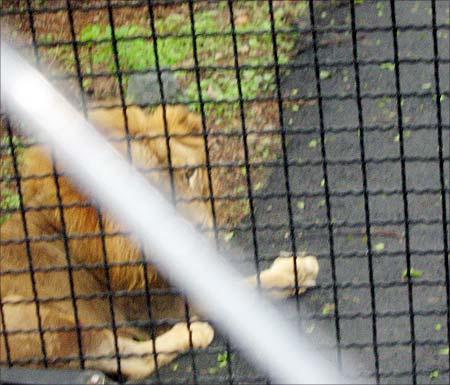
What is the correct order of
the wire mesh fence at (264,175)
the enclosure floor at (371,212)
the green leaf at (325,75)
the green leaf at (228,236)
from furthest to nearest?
the green leaf at (325,75)
the green leaf at (228,236)
the enclosure floor at (371,212)
the wire mesh fence at (264,175)

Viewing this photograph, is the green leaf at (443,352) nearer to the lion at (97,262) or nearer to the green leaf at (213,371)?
the lion at (97,262)

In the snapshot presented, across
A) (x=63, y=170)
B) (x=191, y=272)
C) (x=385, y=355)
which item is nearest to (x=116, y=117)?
(x=63, y=170)

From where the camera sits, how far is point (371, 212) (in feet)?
11.9

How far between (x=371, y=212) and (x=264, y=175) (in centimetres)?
55

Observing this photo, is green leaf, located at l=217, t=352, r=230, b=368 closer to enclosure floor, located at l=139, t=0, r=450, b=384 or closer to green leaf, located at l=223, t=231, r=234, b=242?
enclosure floor, located at l=139, t=0, r=450, b=384

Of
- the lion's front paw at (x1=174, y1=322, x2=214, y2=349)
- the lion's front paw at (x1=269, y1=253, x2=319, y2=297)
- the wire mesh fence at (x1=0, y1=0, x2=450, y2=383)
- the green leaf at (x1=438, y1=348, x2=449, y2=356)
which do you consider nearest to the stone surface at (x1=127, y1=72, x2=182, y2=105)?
the wire mesh fence at (x1=0, y1=0, x2=450, y2=383)

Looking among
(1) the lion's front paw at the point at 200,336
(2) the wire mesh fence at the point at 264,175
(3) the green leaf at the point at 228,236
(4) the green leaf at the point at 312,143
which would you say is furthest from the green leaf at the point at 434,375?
(4) the green leaf at the point at 312,143

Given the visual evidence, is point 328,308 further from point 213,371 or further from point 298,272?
point 213,371

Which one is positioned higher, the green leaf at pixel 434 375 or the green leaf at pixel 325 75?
the green leaf at pixel 325 75

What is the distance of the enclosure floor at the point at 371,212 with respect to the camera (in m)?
3.05

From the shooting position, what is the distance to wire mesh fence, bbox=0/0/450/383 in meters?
2.48

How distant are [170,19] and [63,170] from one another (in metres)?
2.19

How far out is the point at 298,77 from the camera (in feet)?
14.5

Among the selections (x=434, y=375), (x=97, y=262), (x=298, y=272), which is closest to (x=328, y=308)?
(x=298, y=272)
